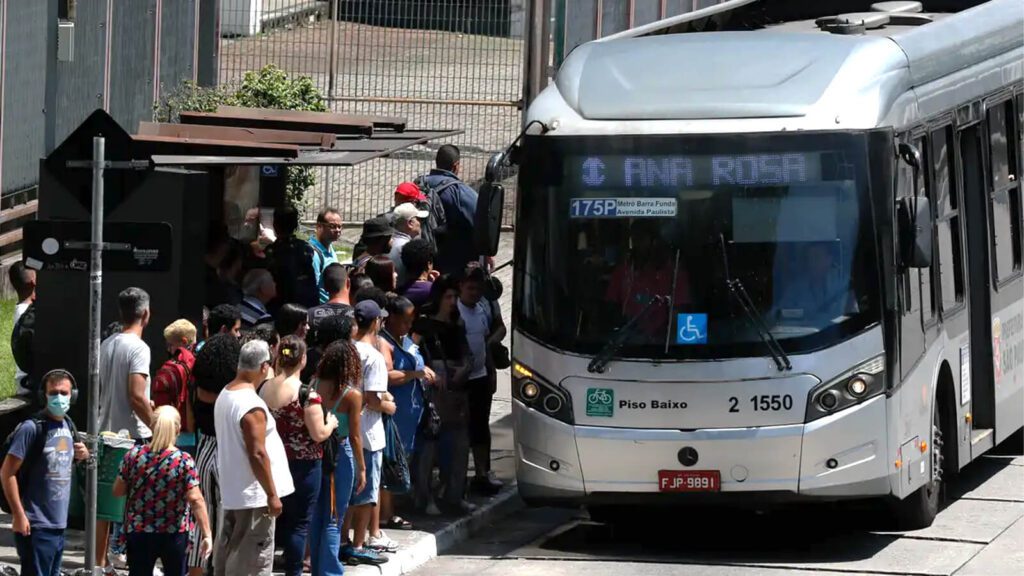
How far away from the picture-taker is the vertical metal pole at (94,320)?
31.6ft

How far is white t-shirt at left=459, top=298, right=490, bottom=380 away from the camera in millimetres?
13391

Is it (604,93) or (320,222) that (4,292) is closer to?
(320,222)

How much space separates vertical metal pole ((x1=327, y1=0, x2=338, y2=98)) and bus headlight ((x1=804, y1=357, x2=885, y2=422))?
1302 cm

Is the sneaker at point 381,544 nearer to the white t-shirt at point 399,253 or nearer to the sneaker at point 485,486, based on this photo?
the sneaker at point 485,486

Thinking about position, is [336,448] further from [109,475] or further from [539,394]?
[539,394]

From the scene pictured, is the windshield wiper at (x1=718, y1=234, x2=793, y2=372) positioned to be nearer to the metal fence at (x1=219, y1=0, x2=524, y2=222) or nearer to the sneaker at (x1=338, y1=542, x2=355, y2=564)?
the sneaker at (x1=338, y1=542, x2=355, y2=564)

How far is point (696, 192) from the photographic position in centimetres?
1193

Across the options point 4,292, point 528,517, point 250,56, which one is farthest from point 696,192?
point 250,56

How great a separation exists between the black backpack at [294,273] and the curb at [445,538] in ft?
6.77

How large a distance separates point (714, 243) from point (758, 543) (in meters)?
2.27

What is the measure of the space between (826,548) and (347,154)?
13.8 feet

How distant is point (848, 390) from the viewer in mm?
11773

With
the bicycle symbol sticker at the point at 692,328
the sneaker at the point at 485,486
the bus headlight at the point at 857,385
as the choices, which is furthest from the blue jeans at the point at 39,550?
the bus headlight at the point at 857,385

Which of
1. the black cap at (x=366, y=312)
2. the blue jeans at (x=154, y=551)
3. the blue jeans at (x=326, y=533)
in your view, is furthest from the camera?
the black cap at (x=366, y=312)
